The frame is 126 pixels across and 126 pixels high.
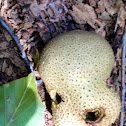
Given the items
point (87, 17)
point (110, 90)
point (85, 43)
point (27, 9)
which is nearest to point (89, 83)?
point (110, 90)

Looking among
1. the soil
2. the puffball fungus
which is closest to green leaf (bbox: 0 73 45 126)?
the puffball fungus

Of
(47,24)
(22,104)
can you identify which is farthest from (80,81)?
(47,24)

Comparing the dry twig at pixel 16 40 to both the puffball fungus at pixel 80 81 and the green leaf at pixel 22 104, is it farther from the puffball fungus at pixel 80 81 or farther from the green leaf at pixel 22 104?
the green leaf at pixel 22 104

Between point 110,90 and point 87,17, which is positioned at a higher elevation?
point 87,17

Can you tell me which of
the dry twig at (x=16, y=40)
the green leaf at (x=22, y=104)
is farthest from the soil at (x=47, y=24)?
the green leaf at (x=22, y=104)

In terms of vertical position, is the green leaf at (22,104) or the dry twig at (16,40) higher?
the dry twig at (16,40)

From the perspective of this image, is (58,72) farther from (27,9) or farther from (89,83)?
(27,9)
